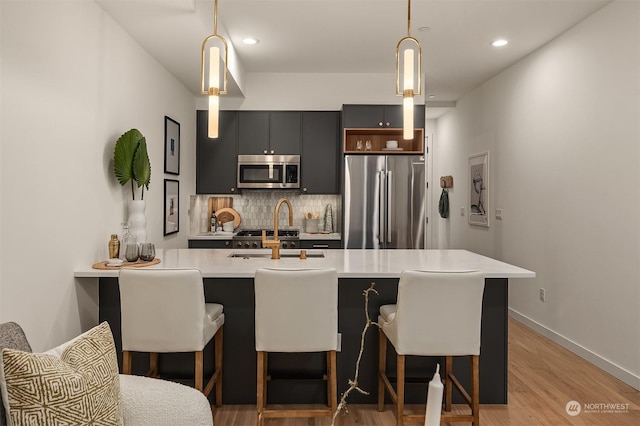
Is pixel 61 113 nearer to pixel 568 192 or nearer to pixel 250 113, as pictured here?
pixel 250 113

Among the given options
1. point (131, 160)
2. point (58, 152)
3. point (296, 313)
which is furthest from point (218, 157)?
point (296, 313)

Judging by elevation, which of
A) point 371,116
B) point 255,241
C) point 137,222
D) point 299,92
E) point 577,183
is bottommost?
point 255,241

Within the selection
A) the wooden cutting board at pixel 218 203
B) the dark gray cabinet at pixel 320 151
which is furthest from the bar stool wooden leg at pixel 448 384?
the wooden cutting board at pixel 218 203

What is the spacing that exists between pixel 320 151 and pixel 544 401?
342cm

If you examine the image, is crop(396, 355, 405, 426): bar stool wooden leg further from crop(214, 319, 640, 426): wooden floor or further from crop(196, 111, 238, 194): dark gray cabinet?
crop(196, 111, 238, 194): dark gray cabinet

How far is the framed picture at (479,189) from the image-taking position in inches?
219

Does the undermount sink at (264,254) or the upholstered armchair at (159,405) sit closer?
the upholstered armchair at (159,405)

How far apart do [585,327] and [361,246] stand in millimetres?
2214

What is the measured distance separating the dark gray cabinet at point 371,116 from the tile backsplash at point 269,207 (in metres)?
0.96

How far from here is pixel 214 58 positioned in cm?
211

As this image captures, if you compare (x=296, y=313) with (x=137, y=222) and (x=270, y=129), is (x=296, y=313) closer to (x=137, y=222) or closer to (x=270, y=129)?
(x=137, y=222)

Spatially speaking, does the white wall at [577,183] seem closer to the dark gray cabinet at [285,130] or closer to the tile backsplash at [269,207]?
the tile backsplash at [269,207]

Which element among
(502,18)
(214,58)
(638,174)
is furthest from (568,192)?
(214,58)

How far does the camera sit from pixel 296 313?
7.45ft
